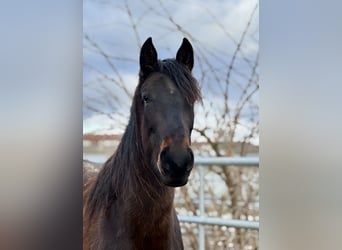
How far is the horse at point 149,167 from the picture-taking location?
4.80ft

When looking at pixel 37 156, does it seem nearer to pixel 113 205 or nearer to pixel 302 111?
pixel 113 205

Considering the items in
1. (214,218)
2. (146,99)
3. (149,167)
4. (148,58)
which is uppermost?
(148,58)

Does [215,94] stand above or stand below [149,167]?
above

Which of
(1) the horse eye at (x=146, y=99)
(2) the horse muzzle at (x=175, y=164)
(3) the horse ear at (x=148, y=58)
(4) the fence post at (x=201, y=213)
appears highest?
(3) the horse ear at (x=148, y=58)

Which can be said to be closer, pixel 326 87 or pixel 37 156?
pixel 326 87

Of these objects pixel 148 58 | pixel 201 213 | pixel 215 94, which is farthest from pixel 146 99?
pixel 201 213

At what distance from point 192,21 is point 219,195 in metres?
0.58

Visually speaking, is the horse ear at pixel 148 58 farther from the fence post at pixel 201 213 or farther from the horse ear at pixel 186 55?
the fence post at pixel 201 213

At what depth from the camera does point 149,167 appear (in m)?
1.54

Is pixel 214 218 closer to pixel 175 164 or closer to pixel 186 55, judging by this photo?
pixel 175 164

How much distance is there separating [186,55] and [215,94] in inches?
6.2

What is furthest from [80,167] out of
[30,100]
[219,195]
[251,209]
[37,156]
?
[251,209]

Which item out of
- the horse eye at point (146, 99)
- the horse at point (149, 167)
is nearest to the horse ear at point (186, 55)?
the horse at point (149, 167)

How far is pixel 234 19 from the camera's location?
1.61m
